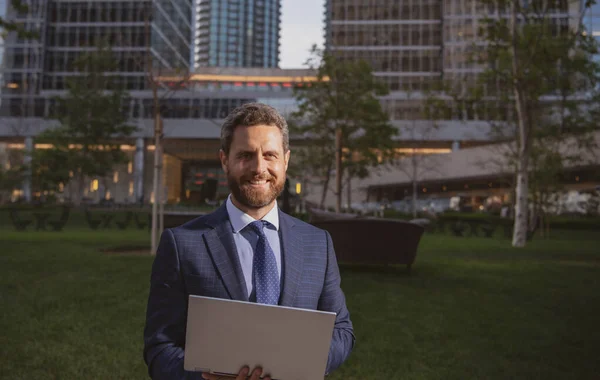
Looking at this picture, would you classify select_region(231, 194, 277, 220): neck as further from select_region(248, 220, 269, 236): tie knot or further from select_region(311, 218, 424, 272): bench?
select_region(311, 218, 424, 272): bench

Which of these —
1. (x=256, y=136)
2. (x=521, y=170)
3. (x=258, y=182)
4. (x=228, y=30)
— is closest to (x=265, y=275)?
(x=258, y=182)

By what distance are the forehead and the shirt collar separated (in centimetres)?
24

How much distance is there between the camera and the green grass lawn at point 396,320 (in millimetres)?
5012

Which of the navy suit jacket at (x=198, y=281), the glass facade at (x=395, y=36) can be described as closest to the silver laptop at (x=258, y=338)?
the navy suit jacket at (x=198, y=281)

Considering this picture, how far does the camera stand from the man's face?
2051 millimetres

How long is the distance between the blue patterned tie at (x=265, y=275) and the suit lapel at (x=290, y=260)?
38 mm

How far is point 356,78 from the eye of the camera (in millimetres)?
32844

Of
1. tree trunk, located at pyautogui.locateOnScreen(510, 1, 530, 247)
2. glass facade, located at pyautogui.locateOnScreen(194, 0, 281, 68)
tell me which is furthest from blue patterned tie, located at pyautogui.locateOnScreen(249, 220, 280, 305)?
glass facade, located at pyautogui.locateOnScreen(194, 0, 281, 68)

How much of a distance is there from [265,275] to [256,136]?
1.64 ft

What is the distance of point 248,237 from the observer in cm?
208

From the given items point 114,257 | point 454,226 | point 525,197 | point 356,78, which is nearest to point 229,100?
point 356,78

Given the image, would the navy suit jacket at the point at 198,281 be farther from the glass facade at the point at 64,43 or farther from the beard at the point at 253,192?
the glass facade at the point at 64,43

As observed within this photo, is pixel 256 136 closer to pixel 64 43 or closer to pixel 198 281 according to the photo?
pixel 198 281

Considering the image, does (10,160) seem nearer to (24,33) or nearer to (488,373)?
(24,33)
